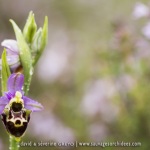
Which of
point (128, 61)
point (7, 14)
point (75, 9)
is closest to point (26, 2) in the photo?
point (7, 14)

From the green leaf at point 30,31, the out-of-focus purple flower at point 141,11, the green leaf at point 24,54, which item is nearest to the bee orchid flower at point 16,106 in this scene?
the green leaf at point 24,54

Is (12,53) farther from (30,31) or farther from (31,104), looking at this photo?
(31,104)

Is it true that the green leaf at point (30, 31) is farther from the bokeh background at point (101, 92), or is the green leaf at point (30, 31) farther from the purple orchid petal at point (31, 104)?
the bokeh background at point (101, 92)

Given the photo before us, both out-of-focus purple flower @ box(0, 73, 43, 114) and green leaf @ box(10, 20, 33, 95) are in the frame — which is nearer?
out-of-focus purple flower @ box(0, 73, 43, 114)

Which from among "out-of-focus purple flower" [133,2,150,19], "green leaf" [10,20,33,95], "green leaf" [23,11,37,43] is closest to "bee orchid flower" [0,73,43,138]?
"green leaf" [10,20,33,95]

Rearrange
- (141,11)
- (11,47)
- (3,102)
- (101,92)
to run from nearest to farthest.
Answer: (3,102), (11,47), (141,11), (101,92)

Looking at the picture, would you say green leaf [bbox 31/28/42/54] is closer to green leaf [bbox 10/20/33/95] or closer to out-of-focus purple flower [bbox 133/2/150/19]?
green leaf [bbox 10/20/33/95]

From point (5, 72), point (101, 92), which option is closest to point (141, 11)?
point (101, 92)

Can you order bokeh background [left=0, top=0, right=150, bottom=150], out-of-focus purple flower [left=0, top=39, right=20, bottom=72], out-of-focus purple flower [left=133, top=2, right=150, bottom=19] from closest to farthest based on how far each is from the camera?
out-of-focus purple flower [left=0, top=39, right=20, bottom=72] → out-of-focus purple flower [left=133, top=2, right=150, bottom=19] → bokeh background [left=0, top=0, right=150, bottom=150]
